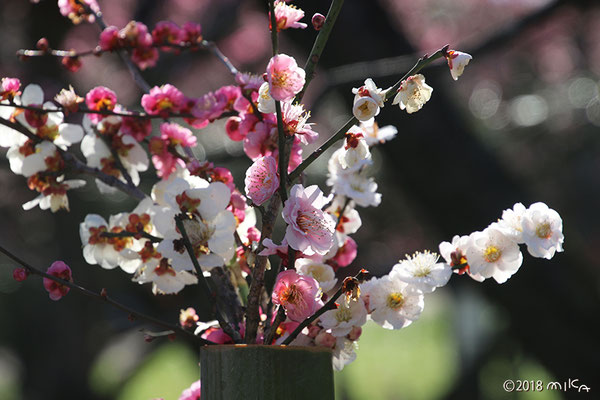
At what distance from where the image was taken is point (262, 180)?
47 cm

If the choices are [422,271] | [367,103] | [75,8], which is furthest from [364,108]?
[75,8]

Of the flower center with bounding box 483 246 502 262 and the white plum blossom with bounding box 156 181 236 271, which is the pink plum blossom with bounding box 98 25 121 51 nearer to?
the white plum blossom with bounding box 156 181 236 271

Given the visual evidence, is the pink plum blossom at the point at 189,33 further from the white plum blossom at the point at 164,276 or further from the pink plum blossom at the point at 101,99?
the white plum blossom at the point at 164,276

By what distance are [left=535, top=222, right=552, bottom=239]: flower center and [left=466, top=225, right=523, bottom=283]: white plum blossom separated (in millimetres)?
20

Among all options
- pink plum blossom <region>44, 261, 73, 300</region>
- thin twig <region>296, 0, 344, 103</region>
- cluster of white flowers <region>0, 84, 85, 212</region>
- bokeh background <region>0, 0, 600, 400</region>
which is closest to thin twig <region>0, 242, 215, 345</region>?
pink plum blossom <region>44, 261, 73, 300</region>

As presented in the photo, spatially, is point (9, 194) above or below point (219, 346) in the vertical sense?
above

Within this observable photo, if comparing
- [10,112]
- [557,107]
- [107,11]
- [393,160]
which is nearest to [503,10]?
[557,107]

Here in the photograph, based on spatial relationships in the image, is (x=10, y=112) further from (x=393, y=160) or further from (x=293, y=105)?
(x=393, y=160)

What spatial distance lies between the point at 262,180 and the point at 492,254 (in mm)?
191

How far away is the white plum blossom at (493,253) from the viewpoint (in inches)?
20.1

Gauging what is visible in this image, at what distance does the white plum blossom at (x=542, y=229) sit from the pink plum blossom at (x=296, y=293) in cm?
17

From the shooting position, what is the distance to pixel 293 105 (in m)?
0.50

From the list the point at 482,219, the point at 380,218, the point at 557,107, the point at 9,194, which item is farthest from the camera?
the point at 380,218

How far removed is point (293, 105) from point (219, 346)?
7.5 inches
